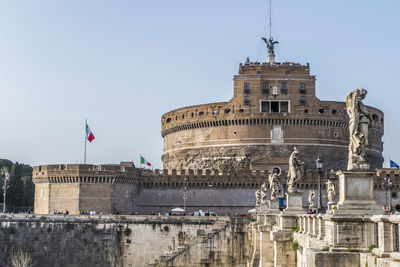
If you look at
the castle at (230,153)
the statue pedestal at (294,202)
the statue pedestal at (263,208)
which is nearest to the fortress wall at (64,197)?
the castle at (230,153)

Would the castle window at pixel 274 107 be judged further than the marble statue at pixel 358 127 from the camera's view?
Yes

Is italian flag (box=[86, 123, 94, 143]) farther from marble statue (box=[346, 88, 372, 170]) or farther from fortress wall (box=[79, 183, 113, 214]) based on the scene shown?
marble statue (box=[346, 88, 372, 170])

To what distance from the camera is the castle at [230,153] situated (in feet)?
190

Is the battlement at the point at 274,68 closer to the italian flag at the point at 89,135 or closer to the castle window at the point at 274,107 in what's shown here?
the castle window at the point at 274,107

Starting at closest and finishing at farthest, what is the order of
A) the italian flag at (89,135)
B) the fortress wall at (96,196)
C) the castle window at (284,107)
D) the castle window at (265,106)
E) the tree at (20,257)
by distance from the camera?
the tree at (20,257), the fortress wall at (96,196), the italian flag at (89,135), the castle window at (284,107), the castle window at (265,106)

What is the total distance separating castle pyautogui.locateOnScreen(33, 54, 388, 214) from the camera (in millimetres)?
57938

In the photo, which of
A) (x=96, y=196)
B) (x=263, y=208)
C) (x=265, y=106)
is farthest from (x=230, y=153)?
(x=263, y=208)

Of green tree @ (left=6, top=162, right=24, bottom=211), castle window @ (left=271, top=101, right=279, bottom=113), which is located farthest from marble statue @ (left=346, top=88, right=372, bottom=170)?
green tree @ (left=6, top=162, right=24, bottom=211)

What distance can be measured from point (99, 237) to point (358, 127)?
37.8 meters

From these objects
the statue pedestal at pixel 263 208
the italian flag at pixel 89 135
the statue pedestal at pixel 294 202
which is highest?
the italian flag at pixel 89 135

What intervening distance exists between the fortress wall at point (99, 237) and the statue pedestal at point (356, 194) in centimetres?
3377

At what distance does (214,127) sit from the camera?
230 feet

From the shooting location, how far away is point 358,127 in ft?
41.4

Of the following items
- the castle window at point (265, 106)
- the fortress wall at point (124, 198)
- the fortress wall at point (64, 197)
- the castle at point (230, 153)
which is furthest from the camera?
the castle window at point (265, 106)
